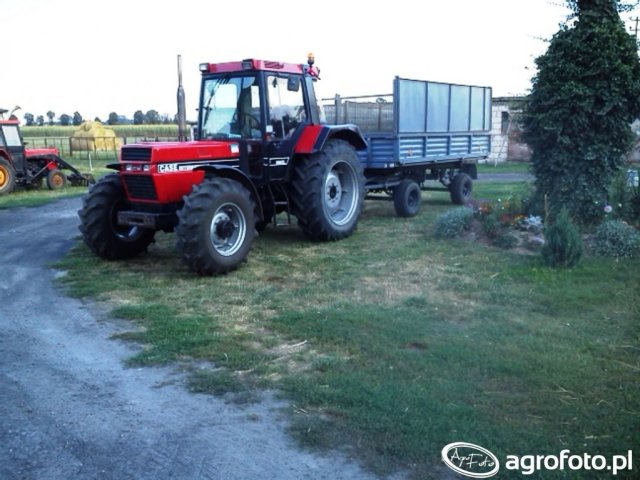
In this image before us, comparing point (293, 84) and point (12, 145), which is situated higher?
point (293, 84)

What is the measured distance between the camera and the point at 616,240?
7.91 meters

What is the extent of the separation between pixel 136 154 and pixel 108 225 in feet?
3.50

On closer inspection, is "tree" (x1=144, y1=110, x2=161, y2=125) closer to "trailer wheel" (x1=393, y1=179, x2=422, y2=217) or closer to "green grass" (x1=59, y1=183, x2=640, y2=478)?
"trailer wheel" (x1=393, y1=179, x2=422, y2=217)

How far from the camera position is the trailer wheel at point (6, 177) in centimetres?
1681

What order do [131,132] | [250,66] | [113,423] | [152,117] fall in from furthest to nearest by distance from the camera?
1. [152,117]
2. [131,132]
3. [250,66]
4. [113,423]

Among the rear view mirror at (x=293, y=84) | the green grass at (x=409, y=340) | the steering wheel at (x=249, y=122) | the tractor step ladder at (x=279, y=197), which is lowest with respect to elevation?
the green grass at (x=409, y=340)

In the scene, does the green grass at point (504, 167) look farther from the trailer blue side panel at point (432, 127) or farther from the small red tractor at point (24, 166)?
the small red tractor at point (24, 166)

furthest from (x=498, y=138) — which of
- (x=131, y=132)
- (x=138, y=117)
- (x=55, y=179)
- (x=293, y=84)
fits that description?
(x=138, y=117)

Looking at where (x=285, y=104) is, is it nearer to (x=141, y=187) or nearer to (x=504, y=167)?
(x=141, y=187)

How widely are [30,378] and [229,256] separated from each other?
3181 millimetres

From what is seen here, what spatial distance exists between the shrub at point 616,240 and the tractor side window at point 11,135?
15080 millimetres

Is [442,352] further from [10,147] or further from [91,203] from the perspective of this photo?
[10,147]

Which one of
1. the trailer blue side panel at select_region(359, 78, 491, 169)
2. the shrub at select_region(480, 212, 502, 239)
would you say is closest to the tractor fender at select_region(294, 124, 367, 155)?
the trailer blue side panel at select_region(359, 78, 491, 169)

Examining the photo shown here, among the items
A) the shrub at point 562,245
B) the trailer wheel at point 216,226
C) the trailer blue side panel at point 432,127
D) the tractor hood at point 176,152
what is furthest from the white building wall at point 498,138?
the trailer wheel at point 216,226
